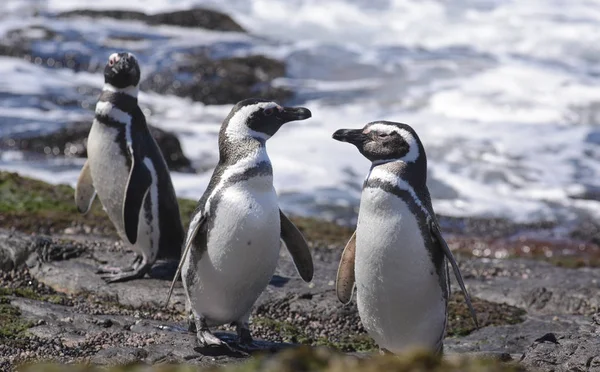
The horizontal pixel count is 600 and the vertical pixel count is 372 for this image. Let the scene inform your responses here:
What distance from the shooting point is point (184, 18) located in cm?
3681

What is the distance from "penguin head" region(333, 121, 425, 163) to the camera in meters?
5.83

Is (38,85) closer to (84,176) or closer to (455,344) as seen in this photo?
(84,176)

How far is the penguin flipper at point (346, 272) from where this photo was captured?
20.3 feet

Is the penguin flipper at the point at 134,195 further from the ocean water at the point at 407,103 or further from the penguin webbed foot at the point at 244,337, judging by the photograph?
the ocean water at the point at 407,103

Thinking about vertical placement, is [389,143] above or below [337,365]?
below

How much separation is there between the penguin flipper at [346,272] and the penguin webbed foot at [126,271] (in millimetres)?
2719

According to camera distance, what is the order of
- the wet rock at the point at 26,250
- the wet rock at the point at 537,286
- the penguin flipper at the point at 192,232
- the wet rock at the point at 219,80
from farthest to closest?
1. the wet rock at the point at 219,80
2. the wet rock at the point at 537,286
3. the wet rock at the point at 26,250
4. the penguin flipper at the point at 192,232

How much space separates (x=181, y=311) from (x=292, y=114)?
2.25 m

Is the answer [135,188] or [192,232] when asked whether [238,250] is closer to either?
[192,232]

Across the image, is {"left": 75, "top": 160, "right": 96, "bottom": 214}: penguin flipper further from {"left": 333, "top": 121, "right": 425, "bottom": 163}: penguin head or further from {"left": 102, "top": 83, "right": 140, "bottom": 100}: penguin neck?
{"left": 333, "top": 121, "right": 425, "bottom": 163}: penguin head

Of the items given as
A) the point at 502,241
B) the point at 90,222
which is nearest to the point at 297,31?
the point at 502,241

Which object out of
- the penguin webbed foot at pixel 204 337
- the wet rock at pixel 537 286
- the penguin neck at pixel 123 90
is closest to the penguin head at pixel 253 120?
the penguin webbed foot at pixel 204 337

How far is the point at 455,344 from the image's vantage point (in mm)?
7211

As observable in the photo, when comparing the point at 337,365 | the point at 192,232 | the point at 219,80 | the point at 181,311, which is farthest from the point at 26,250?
the point at 219,80
